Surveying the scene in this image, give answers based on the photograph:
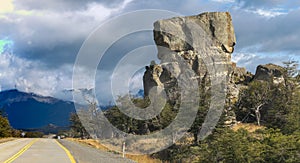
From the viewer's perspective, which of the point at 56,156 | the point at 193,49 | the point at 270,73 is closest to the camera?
the point at 56,156

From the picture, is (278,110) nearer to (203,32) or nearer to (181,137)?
(181,137)

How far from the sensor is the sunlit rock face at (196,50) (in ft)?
348

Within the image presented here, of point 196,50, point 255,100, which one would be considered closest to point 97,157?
point 255,100

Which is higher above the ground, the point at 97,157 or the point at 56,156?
the point at 56,156

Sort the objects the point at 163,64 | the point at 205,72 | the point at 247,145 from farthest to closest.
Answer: the point at 163,64 < the point at 205,72 < the point at 247,145

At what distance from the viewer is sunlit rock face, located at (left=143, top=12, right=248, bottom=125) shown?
348 feet

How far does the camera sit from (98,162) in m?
21.8

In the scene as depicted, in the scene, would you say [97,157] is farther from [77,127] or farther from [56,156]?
[77,127]

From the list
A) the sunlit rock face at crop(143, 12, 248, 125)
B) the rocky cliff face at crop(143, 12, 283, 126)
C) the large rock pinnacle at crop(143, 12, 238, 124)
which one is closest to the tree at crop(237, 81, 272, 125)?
the rocky cliff face at crop(143, 12, 283, 126)

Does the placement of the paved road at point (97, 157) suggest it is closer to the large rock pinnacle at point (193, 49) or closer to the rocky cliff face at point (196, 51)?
the rocky cliff face at point (196, 51)

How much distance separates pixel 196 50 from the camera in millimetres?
113000

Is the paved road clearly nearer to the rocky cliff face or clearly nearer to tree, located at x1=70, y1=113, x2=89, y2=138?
the rocky cliff face

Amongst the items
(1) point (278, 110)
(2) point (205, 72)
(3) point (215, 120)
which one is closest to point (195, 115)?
(3) point (215, 120)

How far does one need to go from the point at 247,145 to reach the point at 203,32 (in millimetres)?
100792
